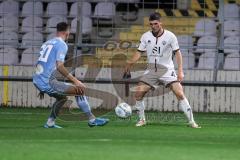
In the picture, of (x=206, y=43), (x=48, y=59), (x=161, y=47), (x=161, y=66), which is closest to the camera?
(x=48, y=59)

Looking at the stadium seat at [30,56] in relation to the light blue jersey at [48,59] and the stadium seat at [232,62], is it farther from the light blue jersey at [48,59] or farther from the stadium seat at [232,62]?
the light blue jersey at [48,59]

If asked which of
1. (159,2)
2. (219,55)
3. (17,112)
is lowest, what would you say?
(17,112)

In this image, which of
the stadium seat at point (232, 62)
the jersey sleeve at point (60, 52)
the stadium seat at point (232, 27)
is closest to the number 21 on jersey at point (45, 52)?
the jersey sleeve at point (60, 52)

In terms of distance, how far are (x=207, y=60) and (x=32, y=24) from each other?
4941 millimetres

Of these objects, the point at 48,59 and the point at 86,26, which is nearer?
the point at 48,59

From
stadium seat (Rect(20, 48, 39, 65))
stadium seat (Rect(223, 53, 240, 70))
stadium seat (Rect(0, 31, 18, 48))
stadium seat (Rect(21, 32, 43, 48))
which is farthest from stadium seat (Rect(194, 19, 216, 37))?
stadium seat (Rect(0, 31, 18, 48))

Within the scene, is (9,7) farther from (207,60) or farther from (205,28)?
(207,60)

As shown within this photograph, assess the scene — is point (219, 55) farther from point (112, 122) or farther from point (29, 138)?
point (29, 138)

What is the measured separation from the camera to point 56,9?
72.6 feet

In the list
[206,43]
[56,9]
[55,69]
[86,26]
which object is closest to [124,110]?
[55,69]

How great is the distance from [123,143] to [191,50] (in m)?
9.70

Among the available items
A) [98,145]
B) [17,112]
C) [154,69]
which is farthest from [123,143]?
[17,112]

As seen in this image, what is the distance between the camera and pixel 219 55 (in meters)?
20.7

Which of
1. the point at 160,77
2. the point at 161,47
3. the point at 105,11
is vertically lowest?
the point at 160,77
